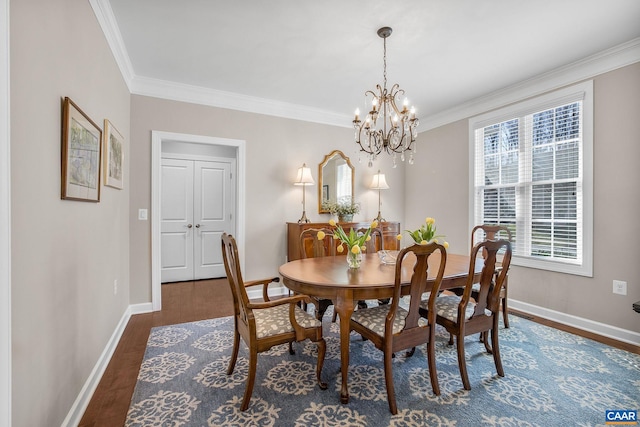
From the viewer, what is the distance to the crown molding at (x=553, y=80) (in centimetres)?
268

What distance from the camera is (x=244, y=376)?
2105 mm

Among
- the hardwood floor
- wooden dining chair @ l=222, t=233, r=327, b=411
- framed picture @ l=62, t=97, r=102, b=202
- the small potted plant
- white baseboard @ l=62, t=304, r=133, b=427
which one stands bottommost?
the hardwood floor

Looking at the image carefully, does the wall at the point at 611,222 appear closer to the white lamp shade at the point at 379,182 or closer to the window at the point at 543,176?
the window at the point at 543,176

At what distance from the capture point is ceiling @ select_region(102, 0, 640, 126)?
85.7 inches

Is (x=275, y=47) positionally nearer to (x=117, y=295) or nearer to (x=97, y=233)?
(x=97, y=233)

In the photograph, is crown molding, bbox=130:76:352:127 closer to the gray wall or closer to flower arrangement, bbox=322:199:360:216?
the gray wall

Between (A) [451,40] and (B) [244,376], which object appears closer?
(B) [244,376]

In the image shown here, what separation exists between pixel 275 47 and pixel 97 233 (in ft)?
6.92

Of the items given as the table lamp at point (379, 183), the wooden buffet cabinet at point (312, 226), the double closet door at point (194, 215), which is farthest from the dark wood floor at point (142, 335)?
the table lamp at point (379, 183)

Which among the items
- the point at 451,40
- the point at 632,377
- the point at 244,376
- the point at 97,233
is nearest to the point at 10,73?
the point at 97,233

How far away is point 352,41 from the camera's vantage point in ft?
8.45

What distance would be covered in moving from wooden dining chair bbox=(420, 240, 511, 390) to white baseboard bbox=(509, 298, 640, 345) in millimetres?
1560

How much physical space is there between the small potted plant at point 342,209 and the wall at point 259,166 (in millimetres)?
178

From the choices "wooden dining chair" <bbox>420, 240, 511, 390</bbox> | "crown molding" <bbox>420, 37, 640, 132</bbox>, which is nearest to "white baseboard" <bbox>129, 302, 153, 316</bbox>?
"wooden dining chair" <bbox>420, 240, 511, 390</bbox>
